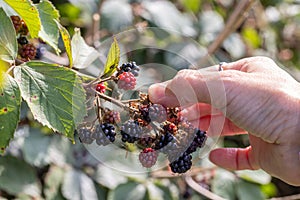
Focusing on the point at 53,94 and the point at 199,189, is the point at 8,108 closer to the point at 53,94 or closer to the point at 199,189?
the point at 53,94

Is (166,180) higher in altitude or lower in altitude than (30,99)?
lower

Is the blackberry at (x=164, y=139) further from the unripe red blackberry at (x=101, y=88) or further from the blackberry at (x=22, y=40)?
the blackberry at (x=22, y=40)

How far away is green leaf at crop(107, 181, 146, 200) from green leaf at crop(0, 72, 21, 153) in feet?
2.94

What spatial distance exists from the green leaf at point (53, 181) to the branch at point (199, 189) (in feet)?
1.49

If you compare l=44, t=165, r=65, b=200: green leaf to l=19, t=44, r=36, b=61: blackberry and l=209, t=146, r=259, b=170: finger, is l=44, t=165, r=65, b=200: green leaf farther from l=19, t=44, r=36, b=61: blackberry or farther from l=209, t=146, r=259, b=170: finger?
l=19, t=44, r=36, b=61: blackberry

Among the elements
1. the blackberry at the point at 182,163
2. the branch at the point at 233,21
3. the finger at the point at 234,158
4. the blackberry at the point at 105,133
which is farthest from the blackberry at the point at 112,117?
the branch at the point at 233,21

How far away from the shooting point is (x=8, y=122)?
110 centimetres

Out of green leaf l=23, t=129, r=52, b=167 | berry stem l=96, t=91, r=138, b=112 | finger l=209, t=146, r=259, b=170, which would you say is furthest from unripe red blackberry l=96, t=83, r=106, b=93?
green leaf l=23, t=129, r=52, b=167

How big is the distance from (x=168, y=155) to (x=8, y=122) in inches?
11.9

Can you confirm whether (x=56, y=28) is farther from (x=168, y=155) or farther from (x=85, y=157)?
(x=85, y=157)

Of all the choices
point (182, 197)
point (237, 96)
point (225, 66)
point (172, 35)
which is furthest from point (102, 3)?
point (237, 96)

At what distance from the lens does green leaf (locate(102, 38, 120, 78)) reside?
3.54ft

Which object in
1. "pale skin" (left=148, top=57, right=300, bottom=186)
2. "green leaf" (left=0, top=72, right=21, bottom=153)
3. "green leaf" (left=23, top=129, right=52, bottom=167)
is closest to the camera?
"green leaf" (left=0, top=72, right=21, bottom=153)

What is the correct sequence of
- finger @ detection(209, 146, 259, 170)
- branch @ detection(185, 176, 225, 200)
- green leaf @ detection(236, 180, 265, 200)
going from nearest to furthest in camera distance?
finger @ detection(209, 146, 259, 170), branch @ detection(185, 176, 225, 200), green leaf @ detection(236, 180, 265, 200)
